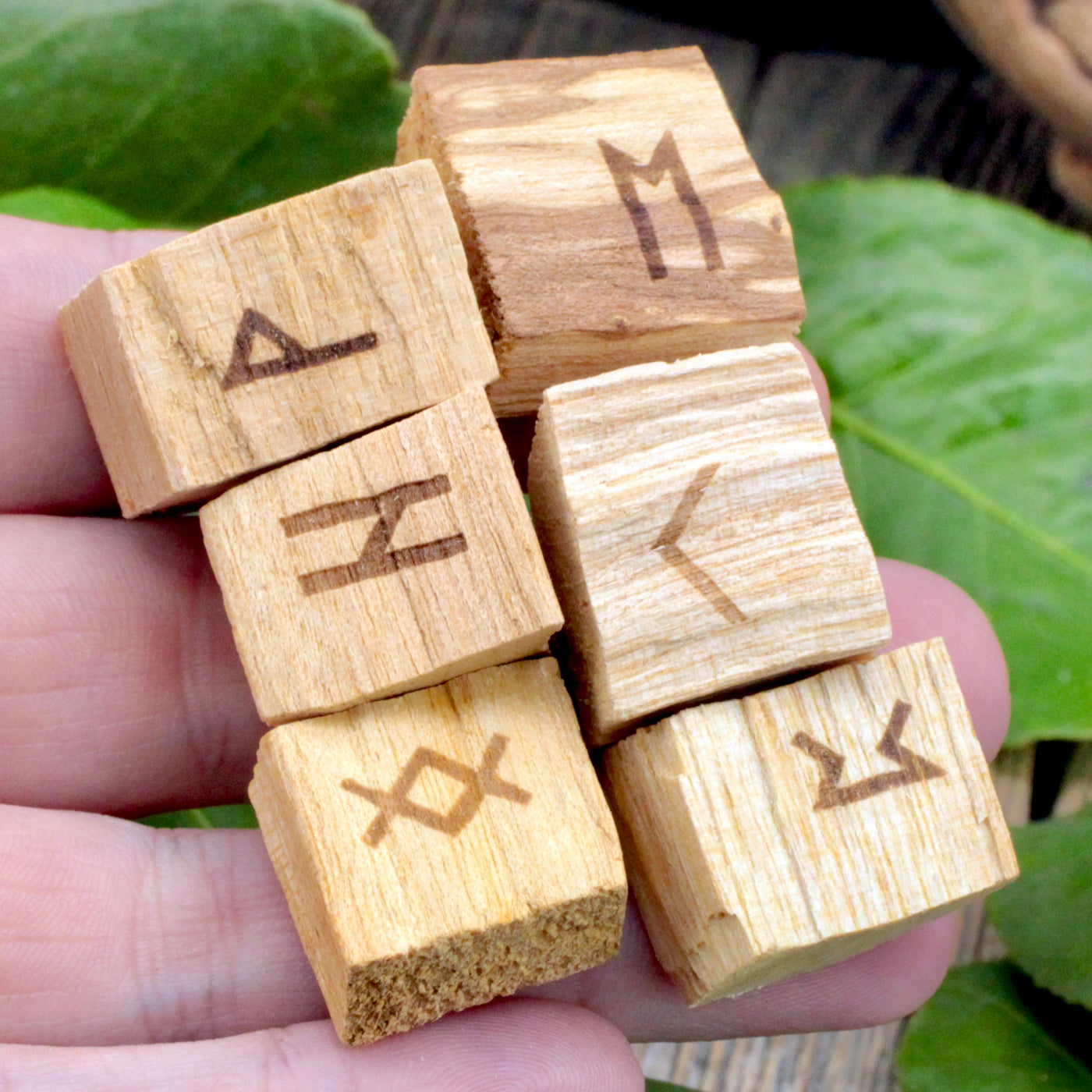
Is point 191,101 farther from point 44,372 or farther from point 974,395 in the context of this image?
point 974,395

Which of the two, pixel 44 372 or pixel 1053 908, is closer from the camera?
pixel 44 372

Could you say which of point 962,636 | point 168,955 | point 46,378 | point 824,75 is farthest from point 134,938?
point 824,75

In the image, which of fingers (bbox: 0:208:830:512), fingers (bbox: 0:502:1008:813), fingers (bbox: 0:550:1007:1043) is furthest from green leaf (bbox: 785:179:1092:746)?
fingers (bbox: 0:208:830:512)

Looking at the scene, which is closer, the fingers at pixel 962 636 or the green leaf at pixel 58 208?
the fingers at pixel 962 636

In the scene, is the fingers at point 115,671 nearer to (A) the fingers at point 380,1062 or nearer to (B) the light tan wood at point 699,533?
(A) the fingers at point 380,1062

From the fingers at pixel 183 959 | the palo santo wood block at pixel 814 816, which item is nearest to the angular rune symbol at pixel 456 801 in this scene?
the palo santo wood block at pixel 814 816
